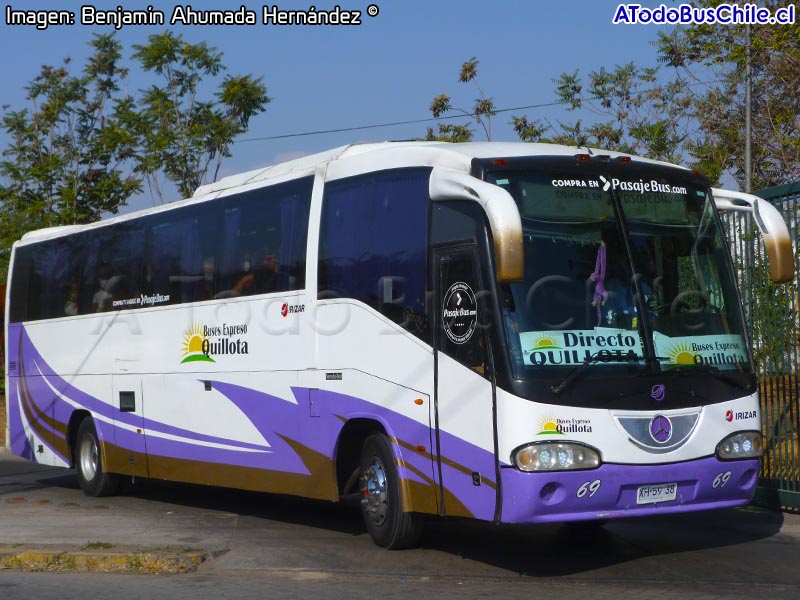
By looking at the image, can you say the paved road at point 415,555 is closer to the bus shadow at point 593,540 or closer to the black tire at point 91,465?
the bus shadow at point 593,540

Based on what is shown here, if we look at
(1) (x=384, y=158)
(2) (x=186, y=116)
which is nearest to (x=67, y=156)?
(2) (x=186, y=116)

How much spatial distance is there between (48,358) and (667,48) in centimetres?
1455

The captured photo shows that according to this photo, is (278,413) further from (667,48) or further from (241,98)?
(241,98)

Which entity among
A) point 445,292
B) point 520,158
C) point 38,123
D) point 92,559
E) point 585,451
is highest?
point 38,123

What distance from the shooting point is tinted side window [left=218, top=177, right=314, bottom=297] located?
11.6 m

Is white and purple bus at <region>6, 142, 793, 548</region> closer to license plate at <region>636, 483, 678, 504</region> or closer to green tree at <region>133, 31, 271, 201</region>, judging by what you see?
license plate at <region>636, 483, 678, 504</region>

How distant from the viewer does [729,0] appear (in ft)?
75.8

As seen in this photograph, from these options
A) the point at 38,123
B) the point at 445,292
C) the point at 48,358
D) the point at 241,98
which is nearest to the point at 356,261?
the point at 445,292

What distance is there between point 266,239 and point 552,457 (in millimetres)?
4588

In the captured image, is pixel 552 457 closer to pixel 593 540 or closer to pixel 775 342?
pixel 593 540

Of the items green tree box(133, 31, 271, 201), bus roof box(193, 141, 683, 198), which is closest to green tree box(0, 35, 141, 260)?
green tree box(133, 31, 271, 201)

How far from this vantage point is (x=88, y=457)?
15812 mm

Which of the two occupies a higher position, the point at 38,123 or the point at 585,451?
the point at 38,123

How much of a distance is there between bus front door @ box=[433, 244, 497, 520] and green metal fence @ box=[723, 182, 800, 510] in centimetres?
416
